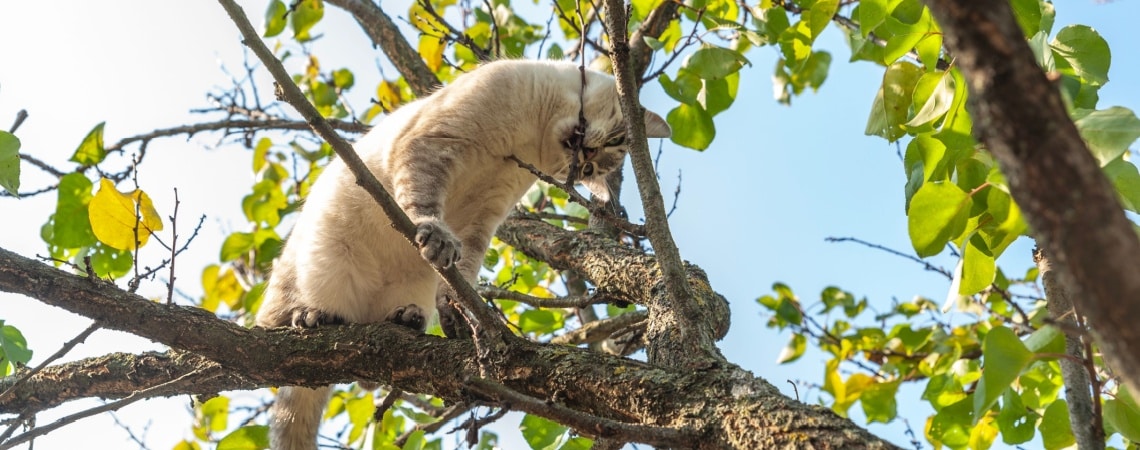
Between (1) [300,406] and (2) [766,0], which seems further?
(2) [766,0]

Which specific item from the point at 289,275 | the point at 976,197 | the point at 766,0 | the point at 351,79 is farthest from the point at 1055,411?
the point at 351,79

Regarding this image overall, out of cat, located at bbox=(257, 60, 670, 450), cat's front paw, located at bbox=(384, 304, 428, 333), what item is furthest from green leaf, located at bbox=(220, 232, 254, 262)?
cat's front paw, located at bbox=(384, 304, 428, 333)

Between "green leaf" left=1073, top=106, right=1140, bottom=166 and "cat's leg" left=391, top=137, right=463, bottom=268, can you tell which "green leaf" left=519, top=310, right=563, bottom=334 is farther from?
"green leaf" left=1073, top=106, right=1140, bottom=166

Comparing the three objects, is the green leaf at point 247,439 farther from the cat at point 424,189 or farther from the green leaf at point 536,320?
the green leaf at point 536,320

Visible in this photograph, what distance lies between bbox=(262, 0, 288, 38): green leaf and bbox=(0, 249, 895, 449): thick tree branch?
1682 millimetres

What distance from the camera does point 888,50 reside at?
199 centimetres

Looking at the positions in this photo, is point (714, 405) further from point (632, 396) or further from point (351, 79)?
point (351, 79)

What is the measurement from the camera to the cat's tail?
3.33m

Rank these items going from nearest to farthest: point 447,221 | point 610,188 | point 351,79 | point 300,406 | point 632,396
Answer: point 632,396 < point 300,406 < point 447,221 < point 610,188 < point 351,79

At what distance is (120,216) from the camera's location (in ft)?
8.79

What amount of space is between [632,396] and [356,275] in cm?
194

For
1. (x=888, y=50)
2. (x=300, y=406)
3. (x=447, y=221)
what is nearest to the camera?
(x=888, y=50)

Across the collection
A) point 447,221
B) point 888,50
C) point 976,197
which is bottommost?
point 976,197

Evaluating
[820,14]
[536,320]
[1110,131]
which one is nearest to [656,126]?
[536,320]
